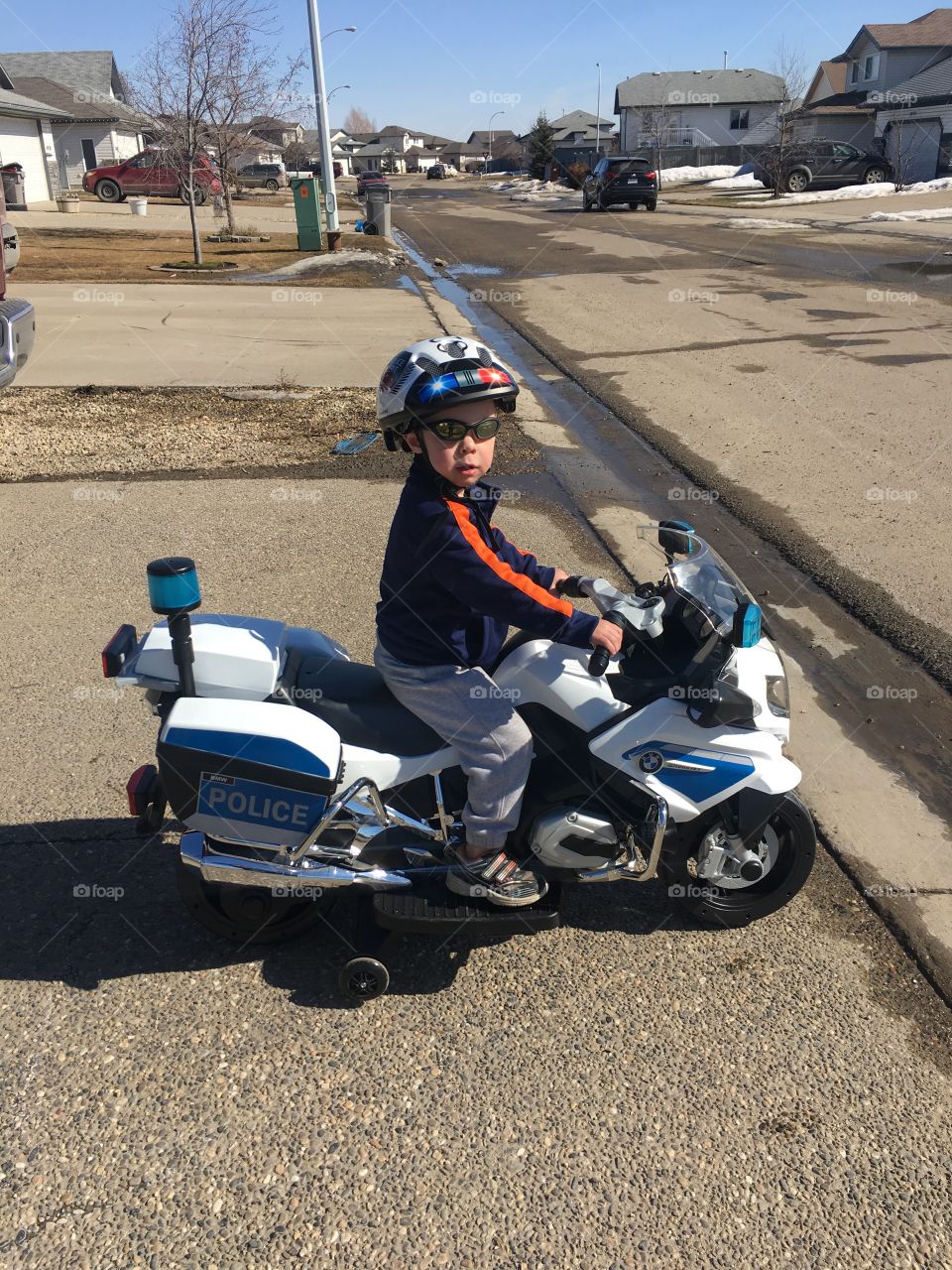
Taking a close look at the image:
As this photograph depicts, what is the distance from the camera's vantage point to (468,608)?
9.38 feet

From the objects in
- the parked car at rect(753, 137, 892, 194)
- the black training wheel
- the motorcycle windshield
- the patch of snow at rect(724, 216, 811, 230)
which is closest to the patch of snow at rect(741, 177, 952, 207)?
the parked car at rect(753, 137, 892, 194)

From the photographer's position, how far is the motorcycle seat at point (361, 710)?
2.90 metres

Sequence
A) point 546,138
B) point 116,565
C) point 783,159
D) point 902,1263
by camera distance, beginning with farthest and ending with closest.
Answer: point 546,138 → point 783,159 → point 116,565 → point 902,1263

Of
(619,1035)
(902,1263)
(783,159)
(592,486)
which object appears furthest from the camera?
(783,159)

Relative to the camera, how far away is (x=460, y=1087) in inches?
103

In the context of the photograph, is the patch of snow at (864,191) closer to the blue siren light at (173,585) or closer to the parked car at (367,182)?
the parked car at (367,182)

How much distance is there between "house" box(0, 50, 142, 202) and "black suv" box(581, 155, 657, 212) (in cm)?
1878

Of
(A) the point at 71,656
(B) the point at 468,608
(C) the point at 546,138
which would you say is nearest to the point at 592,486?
(A) the point at 71,656

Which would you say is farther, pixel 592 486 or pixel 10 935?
pixel 592 486

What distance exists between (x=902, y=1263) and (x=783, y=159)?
155 ft

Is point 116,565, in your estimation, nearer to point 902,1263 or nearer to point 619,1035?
point 619,1035

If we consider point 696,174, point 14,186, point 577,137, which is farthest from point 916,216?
point 577,137

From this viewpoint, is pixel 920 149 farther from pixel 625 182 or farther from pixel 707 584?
pixel 707 584

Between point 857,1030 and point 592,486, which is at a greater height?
point 592,486
